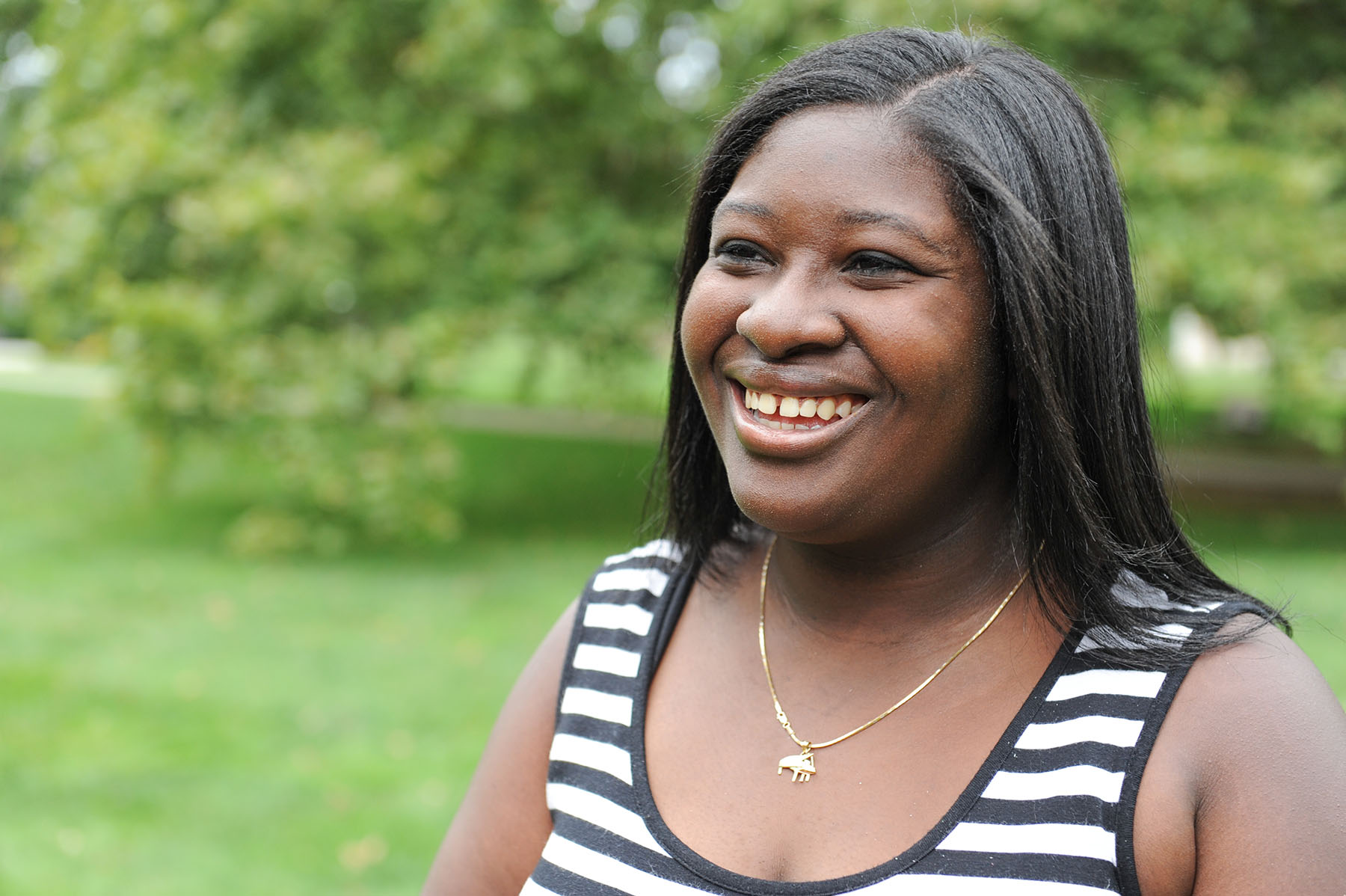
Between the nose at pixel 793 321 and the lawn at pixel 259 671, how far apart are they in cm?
86

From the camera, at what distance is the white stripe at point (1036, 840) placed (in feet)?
4.67

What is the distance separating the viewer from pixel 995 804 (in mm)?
1497

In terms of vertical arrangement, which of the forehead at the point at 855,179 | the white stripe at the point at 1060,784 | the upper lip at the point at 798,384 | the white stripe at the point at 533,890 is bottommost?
the white stripe at the point at 533,890

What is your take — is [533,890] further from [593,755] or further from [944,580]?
[944,580]

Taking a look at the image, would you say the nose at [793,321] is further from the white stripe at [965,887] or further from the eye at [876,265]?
the white stripe at [965,887]

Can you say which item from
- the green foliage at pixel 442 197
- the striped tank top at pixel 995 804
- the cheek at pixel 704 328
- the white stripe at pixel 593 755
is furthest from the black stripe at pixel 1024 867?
the green foliage at pixel 442 197

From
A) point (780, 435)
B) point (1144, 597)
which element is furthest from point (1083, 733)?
point (780, 435)

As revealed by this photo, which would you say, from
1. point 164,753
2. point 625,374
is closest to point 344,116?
point 625,374

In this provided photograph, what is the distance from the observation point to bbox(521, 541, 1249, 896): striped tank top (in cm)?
144

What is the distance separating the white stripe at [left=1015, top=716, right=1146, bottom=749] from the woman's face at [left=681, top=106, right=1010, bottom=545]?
1.01 feet

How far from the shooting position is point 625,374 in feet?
35.6

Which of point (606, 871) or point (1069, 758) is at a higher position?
point (1069, 758)

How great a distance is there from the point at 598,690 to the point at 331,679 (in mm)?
5536

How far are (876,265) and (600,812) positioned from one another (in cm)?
81
